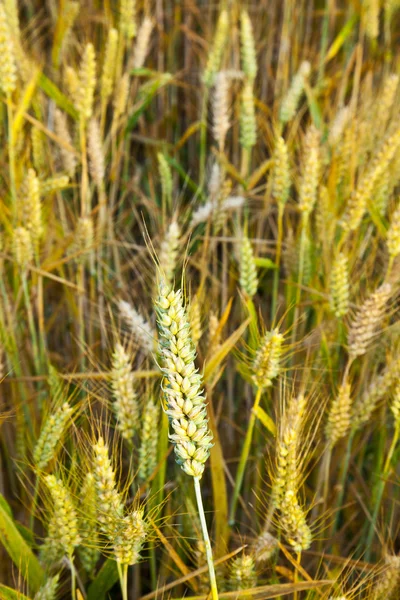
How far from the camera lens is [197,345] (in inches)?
40.8

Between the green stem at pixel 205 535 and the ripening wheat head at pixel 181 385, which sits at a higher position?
the ripening wheat head at pixel 181 385

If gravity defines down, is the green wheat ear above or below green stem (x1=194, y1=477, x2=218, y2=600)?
above

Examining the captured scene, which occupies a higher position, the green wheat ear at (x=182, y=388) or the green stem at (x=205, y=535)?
the green wheat ear at (x=182, y=388)

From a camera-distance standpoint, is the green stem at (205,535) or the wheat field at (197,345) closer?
the green stem at (205,535)

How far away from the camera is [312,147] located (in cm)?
121

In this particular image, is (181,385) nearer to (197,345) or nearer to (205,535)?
(205,535)

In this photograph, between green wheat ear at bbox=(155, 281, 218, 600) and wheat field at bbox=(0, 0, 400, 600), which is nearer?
green wheat ear at bbox=(155, 281, 218, 600)

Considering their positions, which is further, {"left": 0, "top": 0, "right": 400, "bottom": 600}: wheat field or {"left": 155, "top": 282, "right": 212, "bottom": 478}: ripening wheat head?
{"left": 0, "top": 0, "right": 400, "bottom": 600}: wheat field

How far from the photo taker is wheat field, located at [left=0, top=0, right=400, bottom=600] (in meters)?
0.82

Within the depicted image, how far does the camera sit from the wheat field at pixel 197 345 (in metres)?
0.82

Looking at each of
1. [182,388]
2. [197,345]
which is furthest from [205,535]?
[197,345]

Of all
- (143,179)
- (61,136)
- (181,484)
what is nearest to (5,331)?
(181,484)

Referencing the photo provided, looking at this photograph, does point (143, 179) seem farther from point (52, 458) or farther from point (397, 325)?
point (52, 458)

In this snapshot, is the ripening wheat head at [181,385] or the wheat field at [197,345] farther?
the wheat field at [197,345]
